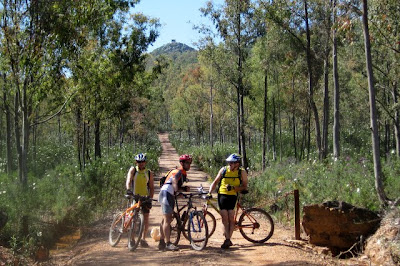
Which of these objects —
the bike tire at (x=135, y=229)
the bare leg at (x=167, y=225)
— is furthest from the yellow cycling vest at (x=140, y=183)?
the bare leg at (x=167, y=225)

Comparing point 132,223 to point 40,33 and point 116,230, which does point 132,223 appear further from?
point 40,33

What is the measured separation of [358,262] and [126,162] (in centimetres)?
1384

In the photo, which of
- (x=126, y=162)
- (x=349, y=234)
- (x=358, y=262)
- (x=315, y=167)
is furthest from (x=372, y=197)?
(x=126, y=162)

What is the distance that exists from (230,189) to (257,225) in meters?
0.99

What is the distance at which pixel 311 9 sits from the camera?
17641mm

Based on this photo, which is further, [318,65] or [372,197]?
[318,65]

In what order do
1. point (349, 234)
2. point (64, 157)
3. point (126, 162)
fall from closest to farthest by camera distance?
point (349, 234) < point (126, 162) < point (64, 157)

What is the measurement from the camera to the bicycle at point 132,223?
824 centimetres

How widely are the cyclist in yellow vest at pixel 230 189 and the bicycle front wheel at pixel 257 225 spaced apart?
42 centimetres

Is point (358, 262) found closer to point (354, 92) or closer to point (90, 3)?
point (90, 3)

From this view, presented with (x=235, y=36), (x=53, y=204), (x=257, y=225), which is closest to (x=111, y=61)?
(x=235, y=36)

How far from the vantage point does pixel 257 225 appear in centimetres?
857

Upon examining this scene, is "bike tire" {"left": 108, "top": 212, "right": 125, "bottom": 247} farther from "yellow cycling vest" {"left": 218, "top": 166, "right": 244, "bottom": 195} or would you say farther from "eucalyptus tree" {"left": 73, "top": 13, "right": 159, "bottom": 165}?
"eucalyptus tree" {"left": 73, "top": 13, "right": 159, "bottom": 165}

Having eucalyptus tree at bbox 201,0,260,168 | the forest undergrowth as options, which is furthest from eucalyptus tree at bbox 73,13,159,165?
the forest undergrowth
